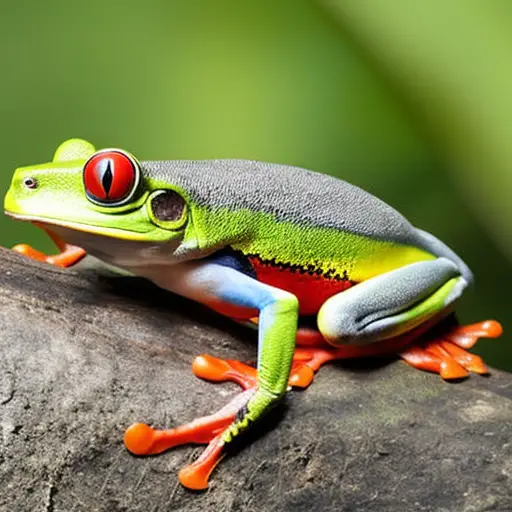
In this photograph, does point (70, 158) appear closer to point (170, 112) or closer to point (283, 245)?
point (283, 245)

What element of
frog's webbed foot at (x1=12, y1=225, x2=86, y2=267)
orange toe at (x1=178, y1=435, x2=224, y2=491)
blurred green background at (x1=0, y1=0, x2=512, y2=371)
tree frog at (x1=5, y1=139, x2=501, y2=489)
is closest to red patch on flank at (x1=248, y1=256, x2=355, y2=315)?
tree frog at (x1=5, y1=139, x2=501, y2=489)

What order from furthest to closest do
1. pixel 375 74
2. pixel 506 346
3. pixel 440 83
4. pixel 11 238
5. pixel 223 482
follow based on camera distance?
1. pixel 506 346
2. pixel 11 238
3. pixel 375 74
4. pixel 440 83
5. pixel 223 482

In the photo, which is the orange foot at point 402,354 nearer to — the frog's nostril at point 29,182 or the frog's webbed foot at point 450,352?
the frog's webbed foot at point 450,352

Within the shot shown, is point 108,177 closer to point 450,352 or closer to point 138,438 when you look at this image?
point 138,438

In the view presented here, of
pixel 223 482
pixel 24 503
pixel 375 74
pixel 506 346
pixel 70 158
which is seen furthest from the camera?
pixel 506 346

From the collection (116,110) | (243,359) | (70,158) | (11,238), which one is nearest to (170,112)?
(116,110)

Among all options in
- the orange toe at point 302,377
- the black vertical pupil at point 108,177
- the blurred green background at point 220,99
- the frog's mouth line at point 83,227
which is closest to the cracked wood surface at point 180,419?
the orange toe at point 302,377

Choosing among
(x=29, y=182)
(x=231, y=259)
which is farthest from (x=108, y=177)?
(x=231, y=259)
